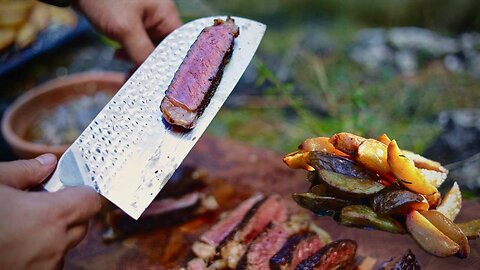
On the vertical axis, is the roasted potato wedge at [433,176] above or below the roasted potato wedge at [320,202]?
above

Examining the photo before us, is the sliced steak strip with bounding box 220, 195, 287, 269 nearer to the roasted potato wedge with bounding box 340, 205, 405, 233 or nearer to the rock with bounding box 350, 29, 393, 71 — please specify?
the roasted potato wedge with bounding box 340, 205, 405, 233

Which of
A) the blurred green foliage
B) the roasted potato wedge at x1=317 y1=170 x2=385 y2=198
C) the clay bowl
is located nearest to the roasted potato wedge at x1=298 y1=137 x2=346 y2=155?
the roasted potato wedge at x1=317 y1=170 x2=385 y2=198

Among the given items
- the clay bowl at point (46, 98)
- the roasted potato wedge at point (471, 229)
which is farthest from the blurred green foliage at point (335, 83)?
the clay bowl at point (46, 98)

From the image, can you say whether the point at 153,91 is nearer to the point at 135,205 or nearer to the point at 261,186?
the point at 135,205

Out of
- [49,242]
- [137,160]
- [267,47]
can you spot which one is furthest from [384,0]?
[49,242]

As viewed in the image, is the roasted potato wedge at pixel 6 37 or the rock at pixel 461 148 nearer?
the rock at pixel 461 148

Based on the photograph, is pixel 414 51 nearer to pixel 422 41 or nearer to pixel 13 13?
pixel 422 41

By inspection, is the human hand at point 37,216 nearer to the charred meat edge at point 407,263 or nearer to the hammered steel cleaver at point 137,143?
Answer: the hammered steel cleaver at point 137,143
